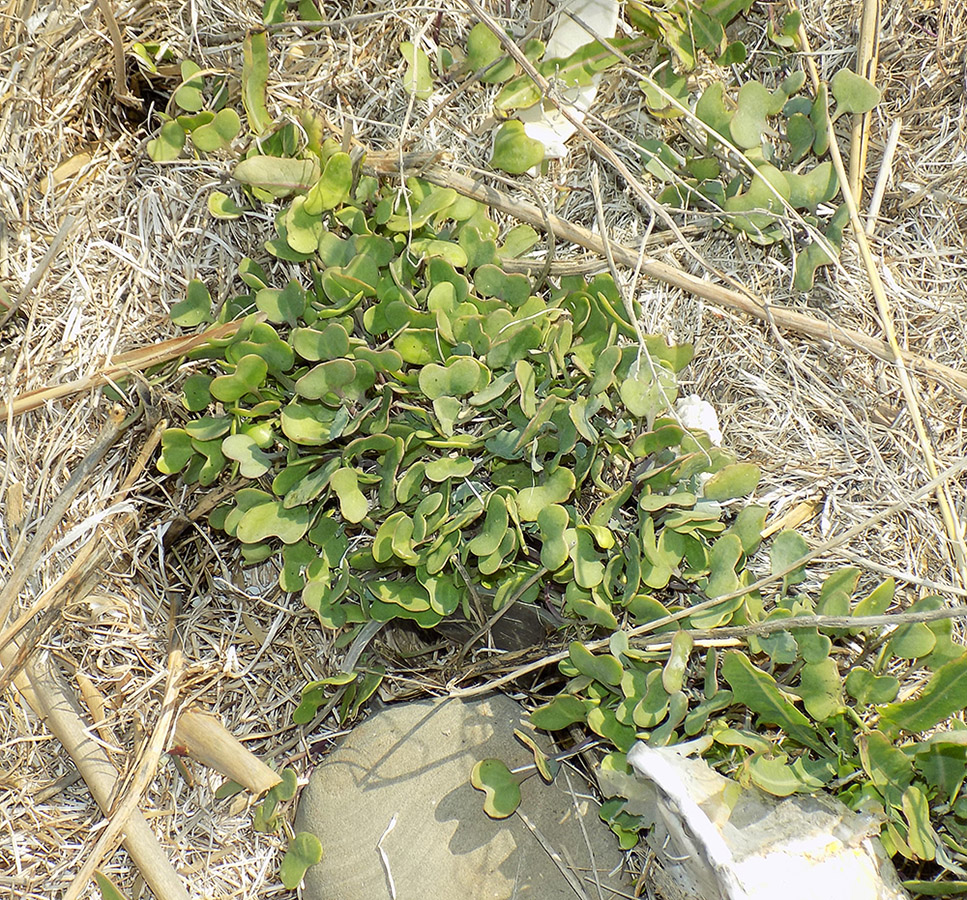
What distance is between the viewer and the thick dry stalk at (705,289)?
186cm

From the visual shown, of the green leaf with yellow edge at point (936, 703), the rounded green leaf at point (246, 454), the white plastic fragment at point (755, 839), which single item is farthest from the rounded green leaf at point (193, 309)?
the green leaf with yellow edge at point (936, 703)

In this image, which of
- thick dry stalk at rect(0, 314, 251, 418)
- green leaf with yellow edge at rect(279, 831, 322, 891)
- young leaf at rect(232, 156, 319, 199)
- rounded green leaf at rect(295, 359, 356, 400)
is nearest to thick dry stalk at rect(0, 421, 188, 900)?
thick dry stalk at rect(0, 314, 251, 418)

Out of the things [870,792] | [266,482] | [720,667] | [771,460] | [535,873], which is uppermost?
[266,482]

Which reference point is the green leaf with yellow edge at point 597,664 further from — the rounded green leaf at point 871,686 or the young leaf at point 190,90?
the young leaf at point 190,90

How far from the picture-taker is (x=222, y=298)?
1874 millimetres

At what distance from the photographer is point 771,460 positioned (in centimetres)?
187

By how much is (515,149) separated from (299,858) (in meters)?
1.49

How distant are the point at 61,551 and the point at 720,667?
52.5 inches

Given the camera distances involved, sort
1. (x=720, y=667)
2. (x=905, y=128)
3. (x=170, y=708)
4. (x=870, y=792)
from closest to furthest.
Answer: (x=870, y=792) < (x=720, y=667) < (x=170, y=708) < (x=905, y=128)

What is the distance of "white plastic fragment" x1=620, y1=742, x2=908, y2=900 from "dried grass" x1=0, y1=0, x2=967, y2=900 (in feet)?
1.64

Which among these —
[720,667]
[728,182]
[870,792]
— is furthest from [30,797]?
[728,182]

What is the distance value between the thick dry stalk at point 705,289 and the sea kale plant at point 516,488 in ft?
0.22

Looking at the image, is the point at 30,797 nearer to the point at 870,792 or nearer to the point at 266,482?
the point at 266,482

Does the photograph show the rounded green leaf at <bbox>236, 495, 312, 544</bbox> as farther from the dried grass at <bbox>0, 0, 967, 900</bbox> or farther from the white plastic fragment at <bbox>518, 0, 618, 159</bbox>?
the white plastic fragment at <bbox>518, 0, 618, 159</bbox>
